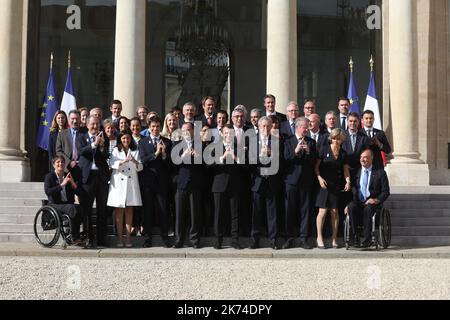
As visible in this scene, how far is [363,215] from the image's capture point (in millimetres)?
10836

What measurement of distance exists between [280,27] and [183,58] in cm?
980

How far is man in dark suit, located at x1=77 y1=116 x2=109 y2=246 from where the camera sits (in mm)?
10938

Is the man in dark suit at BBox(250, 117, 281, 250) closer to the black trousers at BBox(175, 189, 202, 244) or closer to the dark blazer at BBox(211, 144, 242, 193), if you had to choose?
the dark blazer at BBox(211, 144, 242, 193)

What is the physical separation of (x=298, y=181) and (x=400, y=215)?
311 cm

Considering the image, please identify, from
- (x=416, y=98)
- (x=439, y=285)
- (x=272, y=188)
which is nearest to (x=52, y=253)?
(x=272, y=188)

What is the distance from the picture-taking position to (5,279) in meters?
7.74

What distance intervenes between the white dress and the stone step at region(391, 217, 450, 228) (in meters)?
5.25

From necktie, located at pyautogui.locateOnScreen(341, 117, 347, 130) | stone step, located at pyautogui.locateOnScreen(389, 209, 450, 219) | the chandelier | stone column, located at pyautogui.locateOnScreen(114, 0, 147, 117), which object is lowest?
stone step, located at pyautogui.locateOnScreen(389, 209, 450, 219)

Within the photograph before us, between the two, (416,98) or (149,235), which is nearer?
(149,235)

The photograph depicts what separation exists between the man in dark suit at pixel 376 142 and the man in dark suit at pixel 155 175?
365 cm

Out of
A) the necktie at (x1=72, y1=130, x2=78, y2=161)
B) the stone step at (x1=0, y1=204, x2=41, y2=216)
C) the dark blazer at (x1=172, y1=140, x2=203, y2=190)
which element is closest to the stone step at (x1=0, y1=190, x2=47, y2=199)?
the stone step at (x1=0, y1=204, x2=41, y2=216)

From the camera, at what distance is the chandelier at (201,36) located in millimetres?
24781
